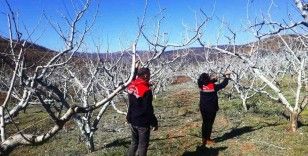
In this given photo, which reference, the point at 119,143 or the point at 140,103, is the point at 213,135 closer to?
the point at 119,143

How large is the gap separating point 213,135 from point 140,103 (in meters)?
5.92

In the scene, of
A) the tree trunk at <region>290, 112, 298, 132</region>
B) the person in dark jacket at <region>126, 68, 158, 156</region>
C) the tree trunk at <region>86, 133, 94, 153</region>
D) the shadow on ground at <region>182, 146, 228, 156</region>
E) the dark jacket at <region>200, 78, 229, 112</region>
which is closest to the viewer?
the person in dark jacket at <region>126, 68, 158, 156</region>

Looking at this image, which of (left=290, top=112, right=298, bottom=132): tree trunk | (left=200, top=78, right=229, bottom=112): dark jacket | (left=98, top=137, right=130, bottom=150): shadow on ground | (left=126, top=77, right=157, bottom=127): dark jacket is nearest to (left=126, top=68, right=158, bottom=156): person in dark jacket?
(left=126, top=77, right=157, bottom=127): dark jacket

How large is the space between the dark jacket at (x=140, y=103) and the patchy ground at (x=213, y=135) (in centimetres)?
313

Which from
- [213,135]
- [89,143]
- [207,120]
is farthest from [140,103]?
[213,135]

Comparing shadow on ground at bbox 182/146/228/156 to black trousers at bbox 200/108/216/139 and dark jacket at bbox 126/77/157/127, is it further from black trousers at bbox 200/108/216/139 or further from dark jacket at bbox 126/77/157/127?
dark jacket at bbox 126/77/157/127

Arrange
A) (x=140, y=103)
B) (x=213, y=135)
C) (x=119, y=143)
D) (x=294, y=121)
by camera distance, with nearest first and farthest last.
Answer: (x=140, y=103)
(x=294, y=121)
(x=213, y=135)
(x=119, y=143)

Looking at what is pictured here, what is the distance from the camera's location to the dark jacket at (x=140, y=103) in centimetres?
1002

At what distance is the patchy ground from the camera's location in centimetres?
1289

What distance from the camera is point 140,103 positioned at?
10.2m

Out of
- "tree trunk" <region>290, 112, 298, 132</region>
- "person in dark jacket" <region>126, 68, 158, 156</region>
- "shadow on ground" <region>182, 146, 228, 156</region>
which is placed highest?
"person in dark jacket" <region>126, 68, 158, 156</region>

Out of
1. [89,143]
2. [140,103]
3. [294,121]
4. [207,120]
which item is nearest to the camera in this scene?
[140,103]

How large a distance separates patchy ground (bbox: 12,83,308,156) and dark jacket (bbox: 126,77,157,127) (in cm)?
313

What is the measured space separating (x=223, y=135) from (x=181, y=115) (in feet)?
27.4
